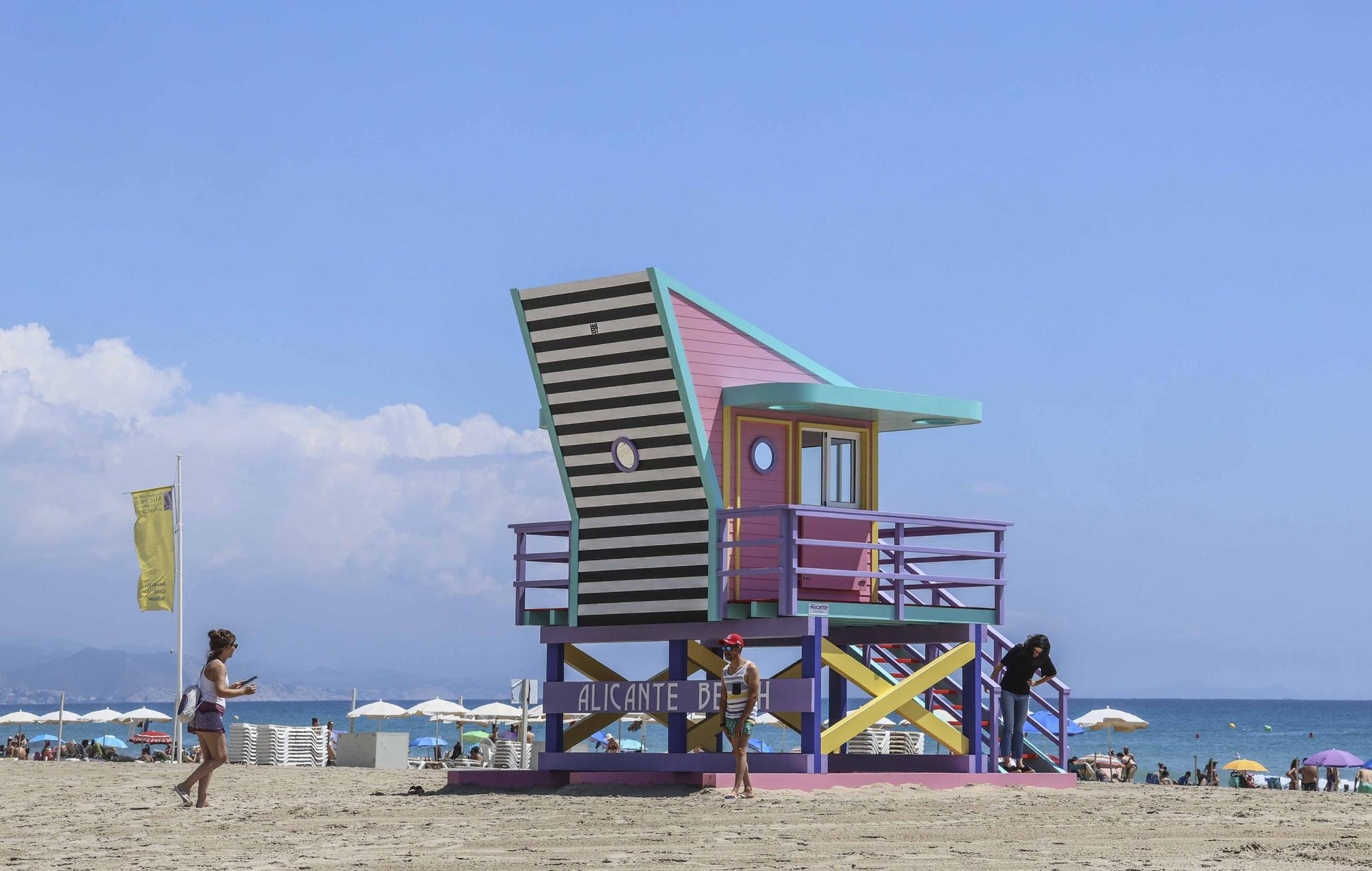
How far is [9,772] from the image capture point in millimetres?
24031

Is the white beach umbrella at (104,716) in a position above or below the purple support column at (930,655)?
below

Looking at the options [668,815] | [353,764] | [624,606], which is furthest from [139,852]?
[353,764]

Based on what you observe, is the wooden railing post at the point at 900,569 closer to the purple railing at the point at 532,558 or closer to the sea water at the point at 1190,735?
the purple railing at the point at 532,558

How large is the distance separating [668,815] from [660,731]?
72.3 metres

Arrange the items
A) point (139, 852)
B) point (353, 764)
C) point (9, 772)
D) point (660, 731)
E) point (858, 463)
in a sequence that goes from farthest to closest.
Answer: point (660, 731) < point (353, 764) < point (9, 772) < point (858, 463) < point (139, 852)

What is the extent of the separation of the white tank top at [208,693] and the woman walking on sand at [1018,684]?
8020 mm

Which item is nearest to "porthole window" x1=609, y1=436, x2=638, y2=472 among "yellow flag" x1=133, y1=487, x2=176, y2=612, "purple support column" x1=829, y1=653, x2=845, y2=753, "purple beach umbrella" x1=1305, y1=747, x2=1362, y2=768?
"purple support column" x1=829, y1=653, x2=845, y2=753

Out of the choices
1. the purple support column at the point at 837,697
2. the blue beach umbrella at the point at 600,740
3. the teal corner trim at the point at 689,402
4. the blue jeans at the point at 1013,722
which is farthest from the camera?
the blue beach umbrella at the point at 600,740

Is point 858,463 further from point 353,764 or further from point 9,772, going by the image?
point 353,764

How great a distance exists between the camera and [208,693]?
15492 millimetres

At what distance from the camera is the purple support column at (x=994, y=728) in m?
19.1

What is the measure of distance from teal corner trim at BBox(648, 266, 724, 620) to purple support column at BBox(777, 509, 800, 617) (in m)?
0.84

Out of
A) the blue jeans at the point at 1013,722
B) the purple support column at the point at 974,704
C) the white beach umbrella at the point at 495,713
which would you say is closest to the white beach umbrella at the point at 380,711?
the white beach umbrella at the point at 495,713

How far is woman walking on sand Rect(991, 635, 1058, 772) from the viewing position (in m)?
18.8
